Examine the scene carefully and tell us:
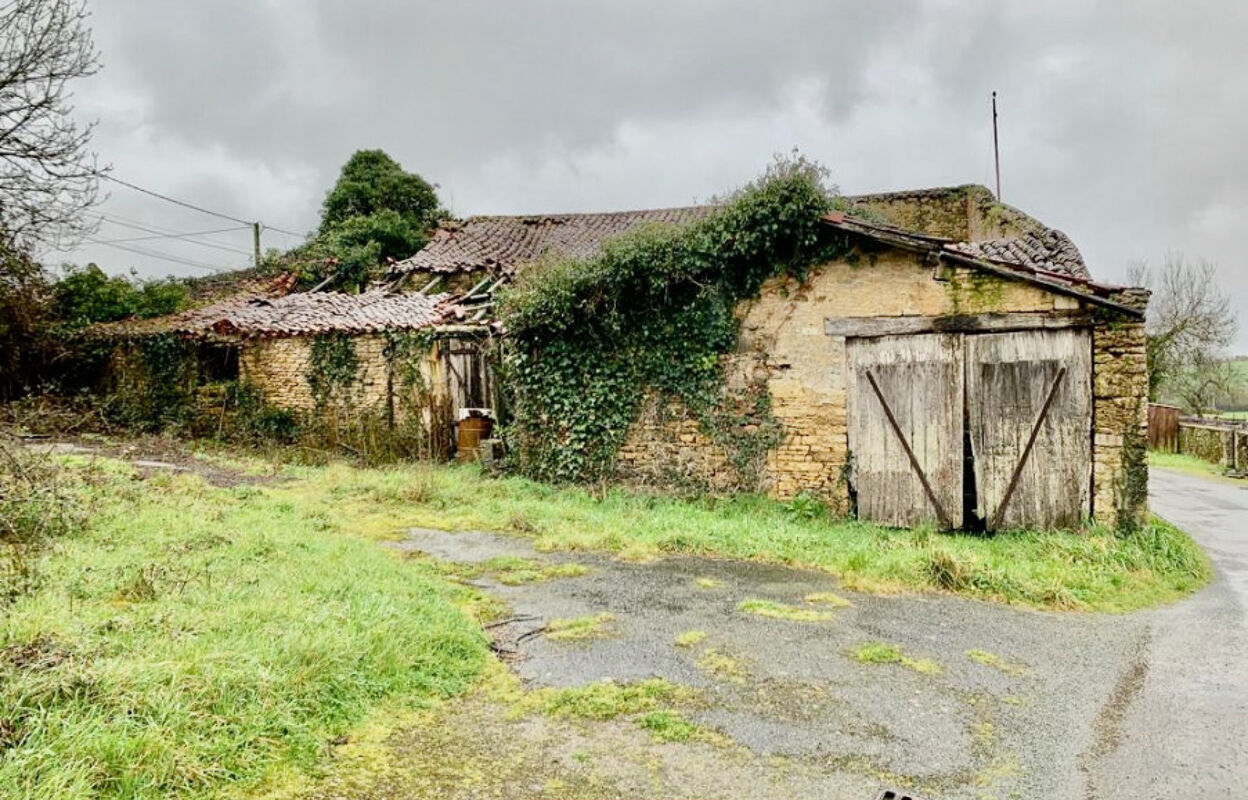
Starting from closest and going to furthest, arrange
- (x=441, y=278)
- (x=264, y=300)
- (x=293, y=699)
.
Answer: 1. (x=293, y=699)
2. (x=264, y=300)
3. (x=441, y=278)

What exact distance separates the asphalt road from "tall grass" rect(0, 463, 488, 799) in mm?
3641

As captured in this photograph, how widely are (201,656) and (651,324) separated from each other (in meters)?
7.46

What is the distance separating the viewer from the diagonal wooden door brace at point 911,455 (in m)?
8.75

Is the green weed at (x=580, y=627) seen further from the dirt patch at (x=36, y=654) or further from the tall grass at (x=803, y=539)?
the dirt patch at (x=36, y=654)

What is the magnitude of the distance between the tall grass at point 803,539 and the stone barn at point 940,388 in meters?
0.41

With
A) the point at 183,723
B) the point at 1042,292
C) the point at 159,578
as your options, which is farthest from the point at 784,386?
the point at 183,723

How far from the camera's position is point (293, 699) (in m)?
3.64

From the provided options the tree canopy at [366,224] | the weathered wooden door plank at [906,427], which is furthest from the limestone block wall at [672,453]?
the tree canopy at [366,224]

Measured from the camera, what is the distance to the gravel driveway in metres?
3.44

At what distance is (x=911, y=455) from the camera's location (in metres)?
8.89

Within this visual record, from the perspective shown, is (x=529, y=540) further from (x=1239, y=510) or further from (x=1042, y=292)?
(x=1239, y=510)

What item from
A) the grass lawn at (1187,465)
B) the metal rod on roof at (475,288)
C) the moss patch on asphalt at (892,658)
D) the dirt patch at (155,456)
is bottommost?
the grass lawn at (1187,465)

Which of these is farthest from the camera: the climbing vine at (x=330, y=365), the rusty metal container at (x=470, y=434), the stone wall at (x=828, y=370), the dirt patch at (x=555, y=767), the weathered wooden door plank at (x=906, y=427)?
the climbing vine at (x=330, y=365)

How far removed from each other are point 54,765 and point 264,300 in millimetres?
16846
